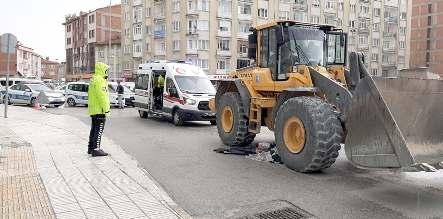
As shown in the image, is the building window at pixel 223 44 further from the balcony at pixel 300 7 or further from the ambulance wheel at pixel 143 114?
the ambulance wheel at pixel 143 114

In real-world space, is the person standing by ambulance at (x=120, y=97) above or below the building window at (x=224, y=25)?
below

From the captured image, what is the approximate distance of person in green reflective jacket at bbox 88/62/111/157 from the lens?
9.09 metres

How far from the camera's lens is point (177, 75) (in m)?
16.8

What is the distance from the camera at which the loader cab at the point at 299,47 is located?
30.1ft

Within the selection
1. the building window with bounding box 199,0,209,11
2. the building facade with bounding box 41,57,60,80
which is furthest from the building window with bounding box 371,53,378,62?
the building facade with bounding box 41,57,60,80

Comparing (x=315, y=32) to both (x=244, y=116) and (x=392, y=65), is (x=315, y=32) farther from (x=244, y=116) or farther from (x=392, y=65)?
(x=392, y=65)

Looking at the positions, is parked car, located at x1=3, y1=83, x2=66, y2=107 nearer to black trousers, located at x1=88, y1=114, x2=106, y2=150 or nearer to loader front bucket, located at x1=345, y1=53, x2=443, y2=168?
black trousers, located at x1=88, y1=114, x2=106, y2=150

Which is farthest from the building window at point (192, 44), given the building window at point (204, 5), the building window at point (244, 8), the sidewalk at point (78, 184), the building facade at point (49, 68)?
the building facade at point (49, 68)

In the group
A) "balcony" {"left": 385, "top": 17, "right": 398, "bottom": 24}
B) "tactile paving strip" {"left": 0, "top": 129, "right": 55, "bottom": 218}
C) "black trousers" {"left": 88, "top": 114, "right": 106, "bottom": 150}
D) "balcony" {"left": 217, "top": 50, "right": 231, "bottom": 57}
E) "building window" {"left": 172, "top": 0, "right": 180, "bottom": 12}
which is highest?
"balcony" {"left": 385, "top": 17, "right": 398, "bottom": 24}

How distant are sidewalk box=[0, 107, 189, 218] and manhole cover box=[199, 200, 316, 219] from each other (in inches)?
23.3

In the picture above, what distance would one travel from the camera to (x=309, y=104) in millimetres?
7516

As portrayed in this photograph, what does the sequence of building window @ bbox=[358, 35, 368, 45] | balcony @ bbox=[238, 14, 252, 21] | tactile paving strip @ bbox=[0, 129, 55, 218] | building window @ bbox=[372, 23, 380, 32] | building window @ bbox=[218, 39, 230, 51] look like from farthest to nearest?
building window @ bbox=[372, 23, 380, 32], building window @ bbox=[358, 35, 368, 45], balcony @ bbox=[238, 14, 252, 21], building window @ bbox=[218, 39, 230, 51], tactile paving strip @ bbox=[0, 129, 55, 218]

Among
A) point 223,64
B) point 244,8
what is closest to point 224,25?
point 244,8

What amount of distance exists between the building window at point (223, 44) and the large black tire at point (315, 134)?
49324 millimetres
